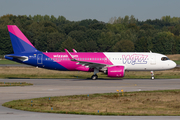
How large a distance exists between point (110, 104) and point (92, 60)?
21431 millimetres

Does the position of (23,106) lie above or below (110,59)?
below

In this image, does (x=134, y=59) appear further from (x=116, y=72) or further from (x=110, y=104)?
(x=110, y=104)

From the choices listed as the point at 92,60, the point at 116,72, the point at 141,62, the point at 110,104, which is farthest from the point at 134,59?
the point at 110,104

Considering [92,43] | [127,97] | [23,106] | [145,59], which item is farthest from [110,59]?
[92,43]

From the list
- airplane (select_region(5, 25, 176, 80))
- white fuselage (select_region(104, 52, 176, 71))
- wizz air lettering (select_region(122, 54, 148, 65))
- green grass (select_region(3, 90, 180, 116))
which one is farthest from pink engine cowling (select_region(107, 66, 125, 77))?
green grass (select_region(3, 90, 180, 116))

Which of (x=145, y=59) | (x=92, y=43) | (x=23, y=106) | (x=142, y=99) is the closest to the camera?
(x=23, y=106)

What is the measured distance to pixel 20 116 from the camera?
16.6 meters

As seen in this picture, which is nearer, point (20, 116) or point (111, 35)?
point (20, 116)

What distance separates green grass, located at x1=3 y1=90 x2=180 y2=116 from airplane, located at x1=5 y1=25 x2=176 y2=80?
52.2ft

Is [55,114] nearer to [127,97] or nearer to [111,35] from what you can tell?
[127,97]

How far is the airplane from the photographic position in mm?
42281

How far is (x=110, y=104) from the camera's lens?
21.7 metres

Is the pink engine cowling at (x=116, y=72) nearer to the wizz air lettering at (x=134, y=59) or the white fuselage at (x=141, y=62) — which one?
the white fuselage at (x=141, y=62)

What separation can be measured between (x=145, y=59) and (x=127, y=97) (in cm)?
1846
